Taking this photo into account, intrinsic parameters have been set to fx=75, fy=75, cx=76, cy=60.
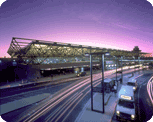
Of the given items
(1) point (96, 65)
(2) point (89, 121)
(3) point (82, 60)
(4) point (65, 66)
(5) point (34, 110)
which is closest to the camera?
(2) point (89, 121)

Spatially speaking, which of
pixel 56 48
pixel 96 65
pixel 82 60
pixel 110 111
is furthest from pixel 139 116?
pixel 96 65

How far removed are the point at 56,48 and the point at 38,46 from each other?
510cm

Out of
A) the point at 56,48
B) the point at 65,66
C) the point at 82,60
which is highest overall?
the point at 56,48

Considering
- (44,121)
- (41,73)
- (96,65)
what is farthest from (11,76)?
(96,65)

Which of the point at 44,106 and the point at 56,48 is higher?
the point at 56,48

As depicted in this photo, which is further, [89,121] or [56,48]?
[56,48]

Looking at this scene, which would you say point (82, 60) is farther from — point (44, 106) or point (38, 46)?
point (44, 106)

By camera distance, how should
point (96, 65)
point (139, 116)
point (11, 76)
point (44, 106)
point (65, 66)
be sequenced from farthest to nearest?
point (96, 65), point (65, 66), point (11, 76), point (44, 106), point (139, 116)

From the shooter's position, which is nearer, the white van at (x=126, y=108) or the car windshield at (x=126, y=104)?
the white van at (x=126, y=108)

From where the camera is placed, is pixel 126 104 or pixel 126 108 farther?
pixel 126 104

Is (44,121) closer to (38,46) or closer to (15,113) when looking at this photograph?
(15,113)

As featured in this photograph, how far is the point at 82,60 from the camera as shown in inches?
1384

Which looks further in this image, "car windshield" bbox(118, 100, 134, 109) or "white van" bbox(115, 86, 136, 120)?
"car windshield" bbox(118, 100, 134, 109)

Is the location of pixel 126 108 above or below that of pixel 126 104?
below
